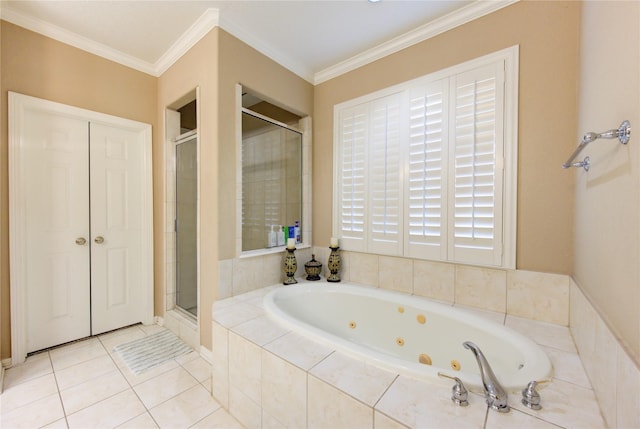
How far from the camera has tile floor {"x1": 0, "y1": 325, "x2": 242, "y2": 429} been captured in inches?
53.6

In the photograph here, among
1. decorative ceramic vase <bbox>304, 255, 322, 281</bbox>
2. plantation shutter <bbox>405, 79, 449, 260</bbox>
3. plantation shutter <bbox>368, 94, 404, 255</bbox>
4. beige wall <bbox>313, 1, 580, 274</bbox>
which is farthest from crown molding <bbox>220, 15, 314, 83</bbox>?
decorative ceramic vase <bbox>304, 255, 322, 281</bbox>

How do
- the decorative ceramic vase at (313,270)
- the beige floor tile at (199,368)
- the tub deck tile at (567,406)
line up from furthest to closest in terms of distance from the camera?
the decorative ceramic vase at (313,270) → the beige floor tile at (199,368) → the tub deck tile at (567,406)

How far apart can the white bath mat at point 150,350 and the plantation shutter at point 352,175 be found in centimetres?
165

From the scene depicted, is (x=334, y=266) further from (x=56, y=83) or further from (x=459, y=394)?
(x=56, y=83)

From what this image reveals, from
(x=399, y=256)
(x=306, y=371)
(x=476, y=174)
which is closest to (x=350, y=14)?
(x=476, y=174)

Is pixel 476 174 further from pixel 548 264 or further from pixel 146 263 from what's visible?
pixel 146 263

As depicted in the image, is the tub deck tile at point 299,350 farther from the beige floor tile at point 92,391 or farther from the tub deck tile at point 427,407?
the beige floor tile at point 92,391

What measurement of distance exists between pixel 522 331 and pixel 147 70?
3554mm

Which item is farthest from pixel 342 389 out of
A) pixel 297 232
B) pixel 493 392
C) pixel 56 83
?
pixel 56 83

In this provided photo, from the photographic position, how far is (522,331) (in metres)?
1.38

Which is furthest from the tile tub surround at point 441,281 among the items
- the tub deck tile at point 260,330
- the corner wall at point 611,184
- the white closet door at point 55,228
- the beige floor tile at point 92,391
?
the white closet door at point 55,228

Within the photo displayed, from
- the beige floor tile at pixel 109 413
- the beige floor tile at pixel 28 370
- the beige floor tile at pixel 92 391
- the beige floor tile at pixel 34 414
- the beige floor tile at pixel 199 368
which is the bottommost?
the beige floor tile at pixel 199 368

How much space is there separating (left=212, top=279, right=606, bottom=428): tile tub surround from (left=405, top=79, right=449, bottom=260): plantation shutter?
581 millimetres

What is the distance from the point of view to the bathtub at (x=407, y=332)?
1.01 metres
